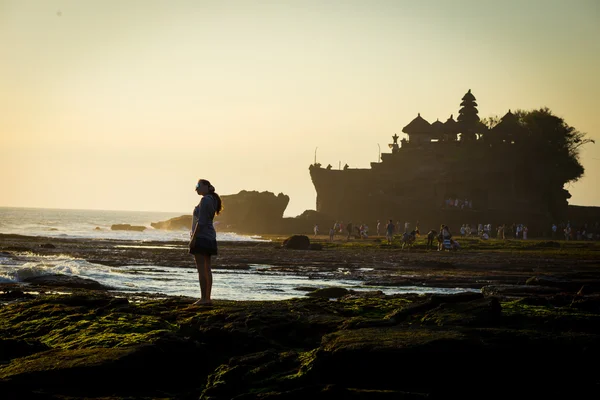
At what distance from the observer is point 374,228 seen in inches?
3644

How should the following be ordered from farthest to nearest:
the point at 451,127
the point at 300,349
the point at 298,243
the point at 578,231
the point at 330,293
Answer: the point at 451,127, the point at 578,231, the point at 298,243, the point at 330,293, the point at 300,349

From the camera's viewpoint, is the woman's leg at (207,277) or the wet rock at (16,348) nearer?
the wet rock at (16,348)

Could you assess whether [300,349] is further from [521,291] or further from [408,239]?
[408,239]

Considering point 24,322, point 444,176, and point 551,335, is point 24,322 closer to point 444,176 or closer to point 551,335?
point 551,335

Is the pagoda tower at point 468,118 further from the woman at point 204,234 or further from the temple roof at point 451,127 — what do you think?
the woman at point 204,234

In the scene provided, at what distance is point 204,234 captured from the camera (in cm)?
1390

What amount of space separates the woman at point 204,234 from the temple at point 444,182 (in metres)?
75.4

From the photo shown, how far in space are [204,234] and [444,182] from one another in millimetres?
83071

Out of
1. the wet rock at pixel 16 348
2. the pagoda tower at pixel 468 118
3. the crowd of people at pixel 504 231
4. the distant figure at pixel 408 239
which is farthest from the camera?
the pagoda tower at pixel 468 118

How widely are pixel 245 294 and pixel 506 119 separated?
8443cm

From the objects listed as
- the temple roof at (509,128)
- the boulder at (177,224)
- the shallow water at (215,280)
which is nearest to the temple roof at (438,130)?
the temple roof at (509,128)

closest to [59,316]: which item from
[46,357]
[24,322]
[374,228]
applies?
[24,322]

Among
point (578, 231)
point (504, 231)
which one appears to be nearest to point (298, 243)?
point (504, 231)

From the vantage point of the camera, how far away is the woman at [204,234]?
13.8 meters
